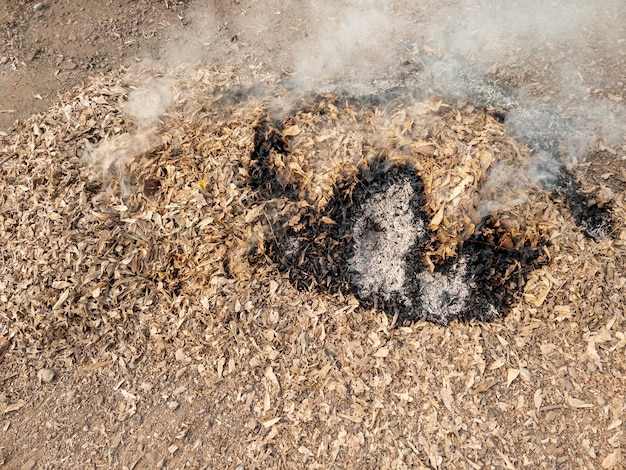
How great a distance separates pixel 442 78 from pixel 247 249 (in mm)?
2253

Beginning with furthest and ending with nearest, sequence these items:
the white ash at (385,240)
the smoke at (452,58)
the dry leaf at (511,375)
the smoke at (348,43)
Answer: the smoke at (348,43), the smoke at (452,58), the white ash at (385,240), the dry leaf at (511,375)

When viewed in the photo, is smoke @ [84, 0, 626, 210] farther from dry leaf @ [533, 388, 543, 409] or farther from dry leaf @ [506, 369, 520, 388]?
dry leaf @ [533, 388, 543, 409]

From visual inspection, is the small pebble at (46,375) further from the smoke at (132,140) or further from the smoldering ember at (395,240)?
the smoldering ember at (395,240)

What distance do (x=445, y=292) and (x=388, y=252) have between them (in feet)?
1.67

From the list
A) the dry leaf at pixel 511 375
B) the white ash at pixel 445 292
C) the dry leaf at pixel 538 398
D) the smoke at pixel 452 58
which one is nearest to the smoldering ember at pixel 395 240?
the white ash at pixel 445 292

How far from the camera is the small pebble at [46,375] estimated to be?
11.8ft

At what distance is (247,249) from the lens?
371cm

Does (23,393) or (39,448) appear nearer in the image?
(39,448)

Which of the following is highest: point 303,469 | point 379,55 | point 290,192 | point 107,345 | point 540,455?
point 379,55

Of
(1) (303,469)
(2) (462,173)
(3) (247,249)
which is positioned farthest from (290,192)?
(1) (303,469)

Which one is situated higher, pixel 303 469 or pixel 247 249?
pixel 247 249

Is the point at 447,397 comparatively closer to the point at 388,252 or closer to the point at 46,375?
the point at 388,252

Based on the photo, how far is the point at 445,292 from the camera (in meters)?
3.56

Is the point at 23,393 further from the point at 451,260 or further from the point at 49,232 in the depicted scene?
the point at 451,260
